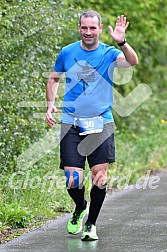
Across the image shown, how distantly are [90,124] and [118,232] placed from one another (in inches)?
44.0

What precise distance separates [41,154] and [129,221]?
2603 millimetres

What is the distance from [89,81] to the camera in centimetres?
684

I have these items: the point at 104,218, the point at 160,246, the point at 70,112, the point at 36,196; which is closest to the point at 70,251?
the point at 160,246

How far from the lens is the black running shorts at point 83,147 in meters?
6.86

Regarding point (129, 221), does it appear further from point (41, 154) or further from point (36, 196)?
point (41, 154)

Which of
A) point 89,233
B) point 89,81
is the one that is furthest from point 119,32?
point 89,233

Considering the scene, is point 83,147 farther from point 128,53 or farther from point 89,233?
point 128,53

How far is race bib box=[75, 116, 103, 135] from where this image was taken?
22.4 feet

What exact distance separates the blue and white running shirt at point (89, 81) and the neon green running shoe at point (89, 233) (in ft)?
3.10

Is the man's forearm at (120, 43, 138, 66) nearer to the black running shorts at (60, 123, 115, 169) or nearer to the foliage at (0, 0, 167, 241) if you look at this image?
the black running shorts at (60, 123, 115, 169)

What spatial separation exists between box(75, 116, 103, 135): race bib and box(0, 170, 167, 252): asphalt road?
3.19ft

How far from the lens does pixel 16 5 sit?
9258mm

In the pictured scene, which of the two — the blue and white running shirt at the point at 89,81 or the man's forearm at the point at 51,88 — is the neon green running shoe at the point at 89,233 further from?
the man's forearm at the point at 51,88

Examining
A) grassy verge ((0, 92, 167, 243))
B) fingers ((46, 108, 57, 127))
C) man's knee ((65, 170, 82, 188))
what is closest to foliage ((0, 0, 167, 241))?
grassy verge ((0, 92, 167, 243))
